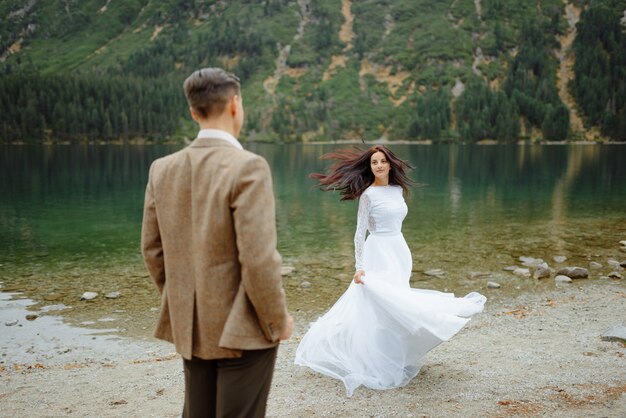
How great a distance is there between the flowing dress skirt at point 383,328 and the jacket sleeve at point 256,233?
4532mm

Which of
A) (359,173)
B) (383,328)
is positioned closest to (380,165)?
(359,173)

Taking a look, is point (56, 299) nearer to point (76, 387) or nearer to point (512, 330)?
point (76, 387)

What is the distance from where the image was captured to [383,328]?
8.07 m

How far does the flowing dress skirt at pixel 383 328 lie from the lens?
7.72 meters

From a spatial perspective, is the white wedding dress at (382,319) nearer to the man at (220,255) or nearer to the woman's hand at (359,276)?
the woman's hand at (359,276)

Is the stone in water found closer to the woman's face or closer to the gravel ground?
the gravel ground

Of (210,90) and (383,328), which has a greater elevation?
(210,90)

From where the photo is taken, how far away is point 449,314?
779cm

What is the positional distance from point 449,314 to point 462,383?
1.18 metres

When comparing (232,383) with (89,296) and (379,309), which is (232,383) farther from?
(89,296)

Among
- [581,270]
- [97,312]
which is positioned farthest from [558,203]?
[97,312]

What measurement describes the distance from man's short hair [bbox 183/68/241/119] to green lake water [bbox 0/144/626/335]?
1130 cm

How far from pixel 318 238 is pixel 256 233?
23.6m

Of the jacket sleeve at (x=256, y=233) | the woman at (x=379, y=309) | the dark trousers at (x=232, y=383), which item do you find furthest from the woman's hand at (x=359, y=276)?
the jacket sleeve at (x=256, y=233)
